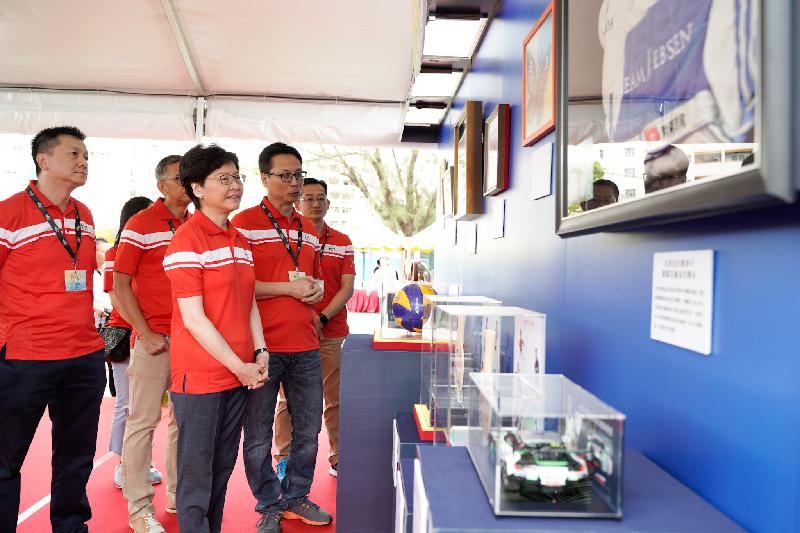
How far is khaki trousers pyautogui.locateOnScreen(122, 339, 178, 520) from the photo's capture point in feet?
9.14

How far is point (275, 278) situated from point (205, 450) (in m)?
0.83

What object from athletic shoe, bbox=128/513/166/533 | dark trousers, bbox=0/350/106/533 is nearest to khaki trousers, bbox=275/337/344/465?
athletic shoe, bbox=128/513/166/533

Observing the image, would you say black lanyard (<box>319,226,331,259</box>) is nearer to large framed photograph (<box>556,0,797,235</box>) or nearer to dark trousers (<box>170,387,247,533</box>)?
dark trousers (<box>170,387,247,533</box>)

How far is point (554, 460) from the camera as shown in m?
0.95

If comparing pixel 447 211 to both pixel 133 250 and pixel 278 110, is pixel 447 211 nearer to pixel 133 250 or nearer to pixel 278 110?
pixel 278 110

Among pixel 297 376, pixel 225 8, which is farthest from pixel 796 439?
pixel 225 8

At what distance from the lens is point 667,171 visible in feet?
3.23

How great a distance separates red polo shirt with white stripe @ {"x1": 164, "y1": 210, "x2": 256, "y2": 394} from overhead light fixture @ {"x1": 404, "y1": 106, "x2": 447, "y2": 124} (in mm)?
3204

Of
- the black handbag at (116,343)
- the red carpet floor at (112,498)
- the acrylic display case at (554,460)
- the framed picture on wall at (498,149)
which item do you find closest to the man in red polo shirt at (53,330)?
the red carpet floor at (112,498)

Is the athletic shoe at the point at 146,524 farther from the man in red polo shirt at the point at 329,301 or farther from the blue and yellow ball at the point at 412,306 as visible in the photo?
the blue and yellow ball at the point at 412,306

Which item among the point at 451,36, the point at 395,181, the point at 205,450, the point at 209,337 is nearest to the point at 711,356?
the point at 209,337

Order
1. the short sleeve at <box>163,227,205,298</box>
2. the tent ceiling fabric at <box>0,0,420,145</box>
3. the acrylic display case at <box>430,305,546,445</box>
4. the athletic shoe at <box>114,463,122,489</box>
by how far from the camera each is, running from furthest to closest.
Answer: the tent ceiling fabric at <box>0,0,420,145</box>
the athletic shoe at <box>114,463,122,489</box>
the short sleeve at <box>163,227,205,298</box>
the acrylic display case at <box>430,305,546,445</box>

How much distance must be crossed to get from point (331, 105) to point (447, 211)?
1.44 m

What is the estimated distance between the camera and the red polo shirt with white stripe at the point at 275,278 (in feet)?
8.86
